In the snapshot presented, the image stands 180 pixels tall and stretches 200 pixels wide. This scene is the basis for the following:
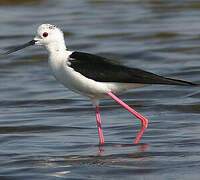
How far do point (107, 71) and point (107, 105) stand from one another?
7.38 ft

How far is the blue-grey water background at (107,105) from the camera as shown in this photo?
265 inches

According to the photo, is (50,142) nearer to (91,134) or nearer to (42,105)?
(91,134)

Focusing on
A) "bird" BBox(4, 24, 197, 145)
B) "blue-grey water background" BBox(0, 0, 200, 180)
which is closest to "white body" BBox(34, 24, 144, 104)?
"bird" BBox(4, 24, 197, 145)

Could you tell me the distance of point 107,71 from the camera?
7926 millimetres

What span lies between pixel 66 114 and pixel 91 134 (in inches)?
53.2

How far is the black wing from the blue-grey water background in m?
0.76

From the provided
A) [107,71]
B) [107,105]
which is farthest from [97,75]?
[107,105]

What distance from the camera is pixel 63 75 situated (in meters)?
7.99

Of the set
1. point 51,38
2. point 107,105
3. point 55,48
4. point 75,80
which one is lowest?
point 107,105

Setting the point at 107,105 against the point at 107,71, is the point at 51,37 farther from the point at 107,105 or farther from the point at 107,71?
the point at 107,105

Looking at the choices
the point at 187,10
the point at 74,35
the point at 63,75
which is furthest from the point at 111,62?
the point at 187,10

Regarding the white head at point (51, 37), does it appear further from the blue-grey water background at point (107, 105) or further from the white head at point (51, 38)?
the blue-grey water background at point (107, 105)

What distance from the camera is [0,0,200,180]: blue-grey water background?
6723 millimetres

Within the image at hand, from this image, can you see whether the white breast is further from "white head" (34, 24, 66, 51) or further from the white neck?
"white head" (34, 24, 66, 51)
